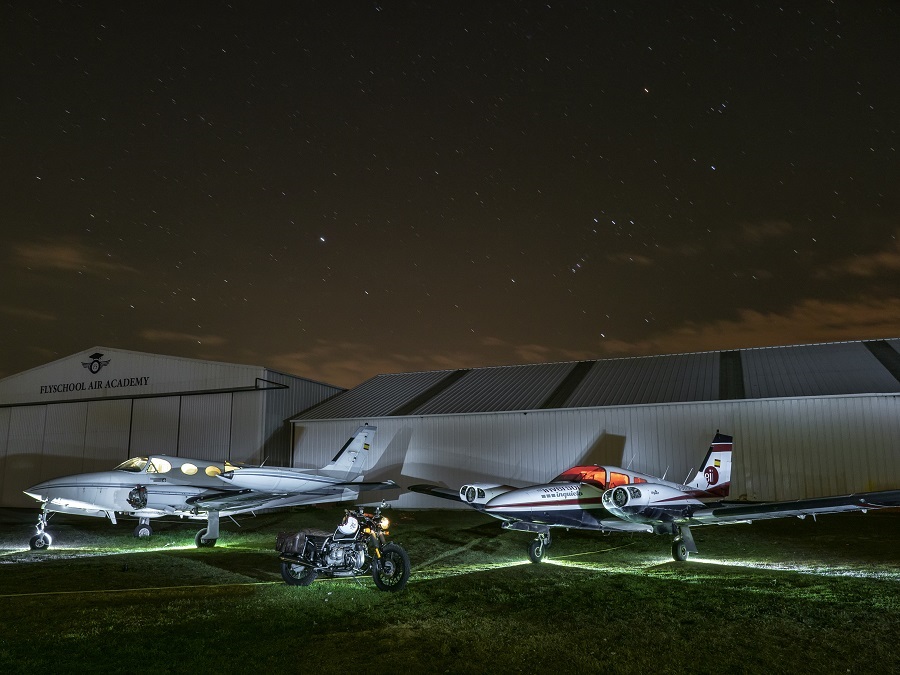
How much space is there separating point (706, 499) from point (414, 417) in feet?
49.7

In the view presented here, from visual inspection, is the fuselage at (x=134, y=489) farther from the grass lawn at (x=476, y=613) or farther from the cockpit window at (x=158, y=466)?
the grass lawn at (x=476, y=613)

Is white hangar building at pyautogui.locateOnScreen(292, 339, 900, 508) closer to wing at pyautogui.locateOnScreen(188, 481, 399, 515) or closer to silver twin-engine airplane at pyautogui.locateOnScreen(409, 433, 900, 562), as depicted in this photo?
wing at pyautogui.locateOnScreen(188, 481, 399, 515)

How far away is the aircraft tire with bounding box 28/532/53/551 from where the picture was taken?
17.5 m

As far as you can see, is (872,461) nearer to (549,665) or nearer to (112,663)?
(549,665)

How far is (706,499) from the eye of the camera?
17344mm

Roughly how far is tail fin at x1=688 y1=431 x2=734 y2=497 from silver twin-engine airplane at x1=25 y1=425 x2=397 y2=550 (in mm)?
9302

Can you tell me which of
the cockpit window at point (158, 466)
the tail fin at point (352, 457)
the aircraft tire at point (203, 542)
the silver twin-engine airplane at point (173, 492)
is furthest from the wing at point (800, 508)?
the cockpit window at point (158, 466)

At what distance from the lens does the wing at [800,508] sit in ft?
36.9

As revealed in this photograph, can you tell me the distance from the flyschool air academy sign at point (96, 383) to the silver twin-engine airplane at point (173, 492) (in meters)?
16.3

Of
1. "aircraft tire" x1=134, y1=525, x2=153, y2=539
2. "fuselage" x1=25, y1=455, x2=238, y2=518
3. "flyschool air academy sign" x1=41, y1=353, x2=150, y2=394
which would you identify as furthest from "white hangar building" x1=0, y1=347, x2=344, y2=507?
"aircraft tire" x1=134, y1=525, x2=153, y2=539

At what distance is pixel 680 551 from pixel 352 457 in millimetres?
13431

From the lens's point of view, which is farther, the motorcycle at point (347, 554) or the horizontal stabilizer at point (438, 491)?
the horizontal stabilizer at point (438, 491)

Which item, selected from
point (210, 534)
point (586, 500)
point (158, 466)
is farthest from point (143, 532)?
point (586, 500)

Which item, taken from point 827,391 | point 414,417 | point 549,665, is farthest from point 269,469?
point 827,391
